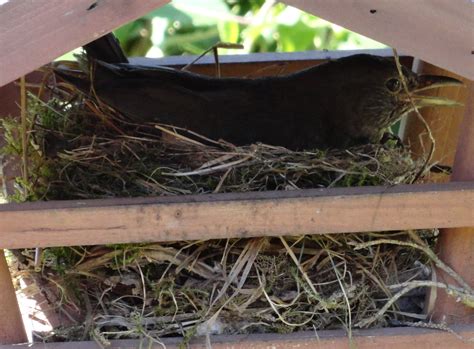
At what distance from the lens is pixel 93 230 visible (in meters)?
1.52

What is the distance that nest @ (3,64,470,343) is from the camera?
1.67 m

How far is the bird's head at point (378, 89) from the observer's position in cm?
214

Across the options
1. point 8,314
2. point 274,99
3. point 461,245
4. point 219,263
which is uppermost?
point 274,99

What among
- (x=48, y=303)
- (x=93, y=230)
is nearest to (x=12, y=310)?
(x=48, y=303)

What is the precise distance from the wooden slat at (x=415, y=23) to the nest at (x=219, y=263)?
390 millimetres

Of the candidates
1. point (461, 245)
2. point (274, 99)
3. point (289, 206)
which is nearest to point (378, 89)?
point (274, 99)

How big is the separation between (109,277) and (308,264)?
400 mm

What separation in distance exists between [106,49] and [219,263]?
589mm

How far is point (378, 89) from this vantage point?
222cm

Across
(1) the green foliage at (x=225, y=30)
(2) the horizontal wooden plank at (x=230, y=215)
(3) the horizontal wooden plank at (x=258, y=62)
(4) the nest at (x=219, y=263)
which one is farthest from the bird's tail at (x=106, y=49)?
(1) the green foliage at (x=225, y=30)

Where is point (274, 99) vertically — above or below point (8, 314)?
above

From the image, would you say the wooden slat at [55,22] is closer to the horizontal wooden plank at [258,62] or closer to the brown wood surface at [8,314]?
the brown wood surface at [8,314]

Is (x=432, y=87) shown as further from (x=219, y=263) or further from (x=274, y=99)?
(x=219, y=263)

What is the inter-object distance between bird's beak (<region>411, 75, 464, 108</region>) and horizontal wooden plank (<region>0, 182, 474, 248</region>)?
0.54 m
